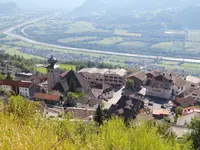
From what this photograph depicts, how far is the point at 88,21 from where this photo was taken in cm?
8069

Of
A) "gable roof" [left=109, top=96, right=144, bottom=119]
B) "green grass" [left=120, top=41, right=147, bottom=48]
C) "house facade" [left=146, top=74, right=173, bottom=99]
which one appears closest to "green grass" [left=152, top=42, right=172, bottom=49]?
"green grass" [left=120, top=41, right=147, bottom=48]

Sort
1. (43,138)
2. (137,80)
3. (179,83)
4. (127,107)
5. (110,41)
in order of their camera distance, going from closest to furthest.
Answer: (43,138), (127,107), (179,83), (137,80), (110,41)

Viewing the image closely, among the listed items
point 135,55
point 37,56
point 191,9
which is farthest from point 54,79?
point 191,9

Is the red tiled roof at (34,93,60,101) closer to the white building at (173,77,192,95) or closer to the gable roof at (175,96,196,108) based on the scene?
the gable roof at (175,96,196,108)

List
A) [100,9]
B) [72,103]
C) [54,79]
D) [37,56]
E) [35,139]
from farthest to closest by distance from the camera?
[100,9], [37,56], [54,79], [72,103], [35,139]

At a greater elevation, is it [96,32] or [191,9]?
[191,9]

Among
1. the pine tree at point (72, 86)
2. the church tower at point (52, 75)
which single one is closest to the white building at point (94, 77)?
the pine tree at point (72, 86)

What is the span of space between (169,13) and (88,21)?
2419 cm

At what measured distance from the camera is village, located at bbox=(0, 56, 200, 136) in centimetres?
1255

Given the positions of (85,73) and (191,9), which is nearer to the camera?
(85,73)

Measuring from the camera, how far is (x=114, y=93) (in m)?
17.3

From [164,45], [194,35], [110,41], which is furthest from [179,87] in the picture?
[194,35]

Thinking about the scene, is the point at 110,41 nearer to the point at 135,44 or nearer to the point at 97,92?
the point at 135,44

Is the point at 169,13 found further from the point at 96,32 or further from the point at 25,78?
the point at 25,78
